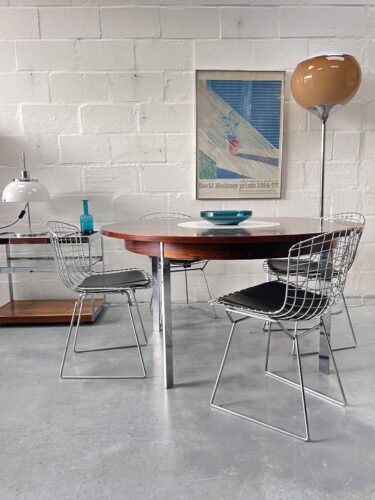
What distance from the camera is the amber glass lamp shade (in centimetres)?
286

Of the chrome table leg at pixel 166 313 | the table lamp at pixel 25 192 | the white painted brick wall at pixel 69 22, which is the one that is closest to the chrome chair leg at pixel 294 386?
the chrome table leg at pixel 166 313

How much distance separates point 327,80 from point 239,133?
0.84m

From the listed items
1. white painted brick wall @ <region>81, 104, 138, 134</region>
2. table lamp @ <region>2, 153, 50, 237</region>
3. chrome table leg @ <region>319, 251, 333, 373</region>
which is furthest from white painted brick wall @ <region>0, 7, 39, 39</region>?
chrome table leg @ <region>319, 251, 333, 373</region>

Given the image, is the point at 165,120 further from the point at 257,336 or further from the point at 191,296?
the point at 257,336

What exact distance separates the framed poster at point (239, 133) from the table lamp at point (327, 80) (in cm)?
42

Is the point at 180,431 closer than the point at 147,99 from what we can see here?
Yes

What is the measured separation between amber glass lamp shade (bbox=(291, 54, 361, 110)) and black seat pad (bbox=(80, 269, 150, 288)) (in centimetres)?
185

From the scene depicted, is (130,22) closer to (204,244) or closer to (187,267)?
(187,267)

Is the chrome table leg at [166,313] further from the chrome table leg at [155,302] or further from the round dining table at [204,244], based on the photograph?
the chrome table leg at [155,302]

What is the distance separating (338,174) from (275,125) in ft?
2.39

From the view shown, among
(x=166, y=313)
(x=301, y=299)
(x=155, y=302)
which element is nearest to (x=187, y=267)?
(x=155, y=302)

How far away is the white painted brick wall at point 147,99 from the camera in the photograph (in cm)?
333

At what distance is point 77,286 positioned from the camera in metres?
2.21

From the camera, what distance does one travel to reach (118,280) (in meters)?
2.31
